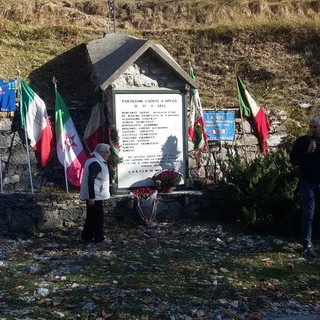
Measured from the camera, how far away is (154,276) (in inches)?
246

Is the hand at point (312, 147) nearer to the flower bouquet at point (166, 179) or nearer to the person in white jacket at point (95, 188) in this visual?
the person in white jacket at point (95, 188)

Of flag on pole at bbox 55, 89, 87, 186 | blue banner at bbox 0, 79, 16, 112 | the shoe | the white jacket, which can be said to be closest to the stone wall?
flag on pole at bbox 55, 89, 87, 186

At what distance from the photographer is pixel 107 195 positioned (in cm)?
802

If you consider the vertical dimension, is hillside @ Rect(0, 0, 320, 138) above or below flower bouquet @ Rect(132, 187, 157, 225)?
above

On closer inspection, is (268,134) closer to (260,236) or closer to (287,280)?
(260,236)

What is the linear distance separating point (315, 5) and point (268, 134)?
10196 millimetres

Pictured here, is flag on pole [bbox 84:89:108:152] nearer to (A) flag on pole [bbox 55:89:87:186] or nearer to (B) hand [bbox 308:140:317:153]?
(A) flag on pole [bbox 55:89:87:186]

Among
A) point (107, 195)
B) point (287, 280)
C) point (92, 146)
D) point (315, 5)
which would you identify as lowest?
point (287, 280)

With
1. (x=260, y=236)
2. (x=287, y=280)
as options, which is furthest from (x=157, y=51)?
(x=287, y=280)

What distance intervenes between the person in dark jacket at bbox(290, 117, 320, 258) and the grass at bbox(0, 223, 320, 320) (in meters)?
0.71

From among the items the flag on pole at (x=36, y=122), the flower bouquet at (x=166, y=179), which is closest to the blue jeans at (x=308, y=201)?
the flower bouquet at (x=166, y=179)

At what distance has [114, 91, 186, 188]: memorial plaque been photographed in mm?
10117

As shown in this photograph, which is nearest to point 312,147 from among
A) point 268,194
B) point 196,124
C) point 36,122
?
point 268,194

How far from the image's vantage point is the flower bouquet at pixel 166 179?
10.1 meters
